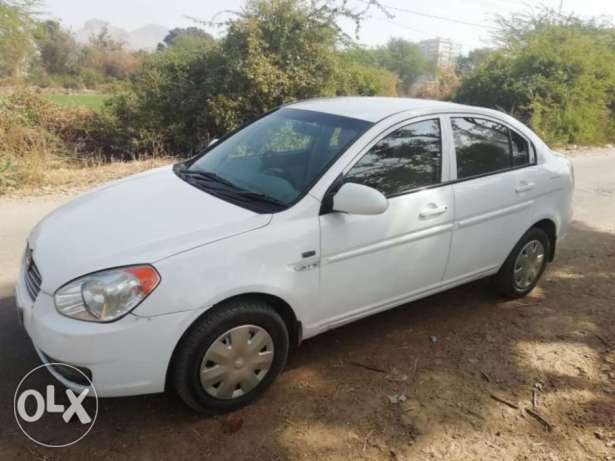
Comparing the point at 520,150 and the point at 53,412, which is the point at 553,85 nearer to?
the point at 520,150

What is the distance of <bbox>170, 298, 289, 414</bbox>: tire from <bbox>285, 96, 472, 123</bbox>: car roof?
1504 mm

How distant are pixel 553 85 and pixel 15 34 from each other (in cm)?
1439

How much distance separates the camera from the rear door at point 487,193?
142 inches

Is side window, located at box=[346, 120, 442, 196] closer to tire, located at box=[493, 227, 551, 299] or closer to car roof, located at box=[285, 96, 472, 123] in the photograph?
car roof, located at box=[285, 96, 472, 123]

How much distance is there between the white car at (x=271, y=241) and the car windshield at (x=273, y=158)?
1cm

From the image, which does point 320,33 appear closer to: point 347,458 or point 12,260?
point 12,260

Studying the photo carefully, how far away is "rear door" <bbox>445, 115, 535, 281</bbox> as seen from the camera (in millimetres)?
3613

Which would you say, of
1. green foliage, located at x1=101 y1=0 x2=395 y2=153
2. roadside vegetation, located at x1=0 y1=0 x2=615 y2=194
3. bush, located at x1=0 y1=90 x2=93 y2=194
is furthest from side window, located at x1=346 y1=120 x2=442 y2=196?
green foliage, located at x1=101 y1=0 x2=395 y2=153

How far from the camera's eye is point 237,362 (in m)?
2.76

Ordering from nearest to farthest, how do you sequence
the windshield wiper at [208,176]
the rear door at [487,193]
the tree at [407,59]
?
1. the windshield wiper at [208,176]
2. the rear door at [487,193]
3. the tree at [407,59]

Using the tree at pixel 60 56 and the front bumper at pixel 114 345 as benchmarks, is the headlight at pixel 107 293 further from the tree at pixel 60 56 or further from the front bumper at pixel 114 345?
the tree at pixel 60 56

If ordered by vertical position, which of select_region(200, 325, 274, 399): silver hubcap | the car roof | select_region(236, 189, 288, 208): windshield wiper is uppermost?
the car roof

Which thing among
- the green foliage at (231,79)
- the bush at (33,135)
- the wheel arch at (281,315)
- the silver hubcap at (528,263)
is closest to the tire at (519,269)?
the silver hubcap at (528,263)

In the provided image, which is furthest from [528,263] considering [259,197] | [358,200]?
[259,197]
